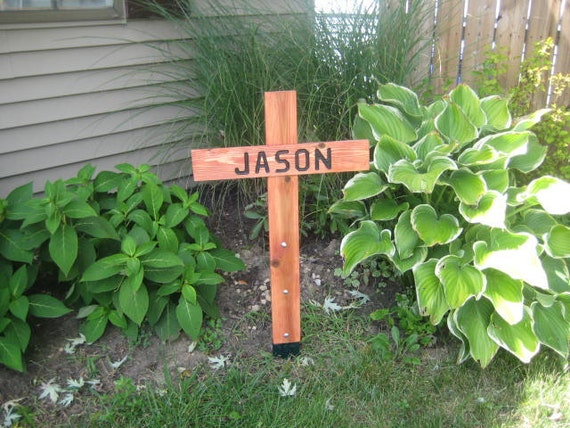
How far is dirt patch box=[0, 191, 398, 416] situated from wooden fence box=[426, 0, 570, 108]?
160 cm

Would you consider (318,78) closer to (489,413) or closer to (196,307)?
(196,307)

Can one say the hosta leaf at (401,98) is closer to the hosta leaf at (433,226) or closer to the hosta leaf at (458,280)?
the hosta leaf at (433,226)

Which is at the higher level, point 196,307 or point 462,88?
point 462,88

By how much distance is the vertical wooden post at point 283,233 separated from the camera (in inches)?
85.7

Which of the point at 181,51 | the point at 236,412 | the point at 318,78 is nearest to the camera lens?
the point at 236,412

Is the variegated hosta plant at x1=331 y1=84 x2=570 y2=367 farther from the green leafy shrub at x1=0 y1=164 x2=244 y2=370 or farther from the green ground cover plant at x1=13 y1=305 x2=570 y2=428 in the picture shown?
the green leafy shrub at x1=0 y1=164 x2=244 y2=370

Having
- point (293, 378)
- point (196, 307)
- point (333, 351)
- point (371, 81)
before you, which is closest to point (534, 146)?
point (371, 81)

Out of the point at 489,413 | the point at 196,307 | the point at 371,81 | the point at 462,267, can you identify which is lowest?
the point at 489,413

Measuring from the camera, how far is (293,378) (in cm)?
246

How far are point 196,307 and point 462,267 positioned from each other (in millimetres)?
1114

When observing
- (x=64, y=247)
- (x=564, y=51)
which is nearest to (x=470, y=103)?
(x=564, y=51)

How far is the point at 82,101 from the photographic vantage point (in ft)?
10.7

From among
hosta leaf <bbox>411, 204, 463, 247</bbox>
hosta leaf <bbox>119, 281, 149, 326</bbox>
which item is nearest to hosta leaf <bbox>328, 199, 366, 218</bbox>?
hosta leaf <bbox>411, 204, 463, 247</bbox>

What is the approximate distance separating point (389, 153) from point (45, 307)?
1601mm
